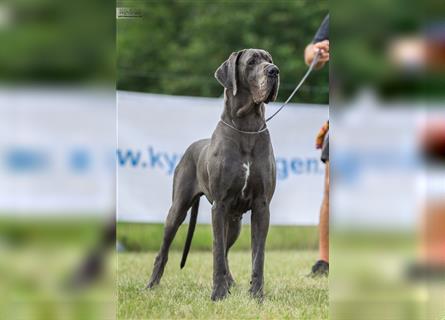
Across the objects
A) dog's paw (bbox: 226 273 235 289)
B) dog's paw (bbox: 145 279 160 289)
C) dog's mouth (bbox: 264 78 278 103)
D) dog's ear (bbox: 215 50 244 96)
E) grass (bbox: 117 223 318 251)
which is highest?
dog's ear (bbox: 215 50 244 96)

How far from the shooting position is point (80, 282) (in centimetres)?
197

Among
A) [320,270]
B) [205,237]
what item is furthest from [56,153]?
[205,237]

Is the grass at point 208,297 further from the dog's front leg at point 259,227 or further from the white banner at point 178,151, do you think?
the white banner at point 178,151

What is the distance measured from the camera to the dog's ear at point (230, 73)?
3785mm

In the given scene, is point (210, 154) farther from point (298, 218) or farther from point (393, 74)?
point (298, 218)

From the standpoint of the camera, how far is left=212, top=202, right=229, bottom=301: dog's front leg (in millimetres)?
3887

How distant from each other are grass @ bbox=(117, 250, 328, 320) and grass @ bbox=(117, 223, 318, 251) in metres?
1.83

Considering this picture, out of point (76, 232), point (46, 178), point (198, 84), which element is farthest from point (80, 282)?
point (198, 84)

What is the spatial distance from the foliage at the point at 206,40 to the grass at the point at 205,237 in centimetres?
395

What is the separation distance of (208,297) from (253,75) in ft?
3.84

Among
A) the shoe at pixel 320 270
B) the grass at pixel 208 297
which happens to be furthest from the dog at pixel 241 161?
the shoe at pixel 320 270

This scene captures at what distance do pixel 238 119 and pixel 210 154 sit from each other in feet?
0.95

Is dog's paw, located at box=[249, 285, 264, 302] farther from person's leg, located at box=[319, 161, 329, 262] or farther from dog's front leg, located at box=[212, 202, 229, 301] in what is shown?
person's leg, located at box=[319, 161, 329, 262]

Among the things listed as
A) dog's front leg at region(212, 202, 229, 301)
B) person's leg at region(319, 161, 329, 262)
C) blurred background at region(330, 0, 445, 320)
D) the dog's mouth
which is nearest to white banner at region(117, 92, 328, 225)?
person's leg at region(319, 161, 329, 262)
